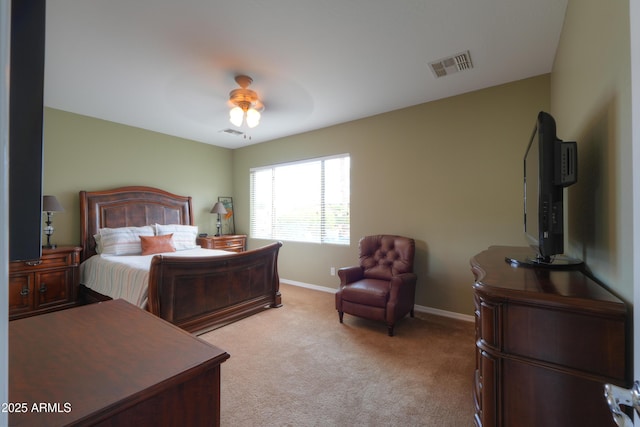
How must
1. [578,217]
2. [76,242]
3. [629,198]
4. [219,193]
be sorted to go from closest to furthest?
1. [629,198]
2. [578,217]
3. [76,242]
4. [219,193]

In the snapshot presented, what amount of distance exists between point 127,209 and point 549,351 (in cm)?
499

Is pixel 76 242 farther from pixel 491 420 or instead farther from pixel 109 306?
pixel 491 420

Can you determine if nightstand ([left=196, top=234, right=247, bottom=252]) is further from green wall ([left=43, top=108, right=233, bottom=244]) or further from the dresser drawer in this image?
the dresser drawer

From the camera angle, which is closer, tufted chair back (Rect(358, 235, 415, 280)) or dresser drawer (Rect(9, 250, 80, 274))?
dresser drawer (Rect(9, 250, 80, 274))

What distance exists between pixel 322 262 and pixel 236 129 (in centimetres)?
253

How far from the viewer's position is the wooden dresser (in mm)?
935

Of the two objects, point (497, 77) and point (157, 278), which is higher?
point (497, 77)

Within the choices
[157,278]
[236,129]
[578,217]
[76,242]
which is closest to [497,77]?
[578,217]

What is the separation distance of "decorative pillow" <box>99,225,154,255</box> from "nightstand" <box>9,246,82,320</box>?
0.29m

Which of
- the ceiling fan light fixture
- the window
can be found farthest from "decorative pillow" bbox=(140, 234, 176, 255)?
the ceiling fan light fixture

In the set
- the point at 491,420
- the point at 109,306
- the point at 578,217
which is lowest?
the point at 491,420

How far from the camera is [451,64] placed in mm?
2627

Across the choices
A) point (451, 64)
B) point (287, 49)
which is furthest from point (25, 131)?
point (451, 64)

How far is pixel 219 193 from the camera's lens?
18.5 feet
